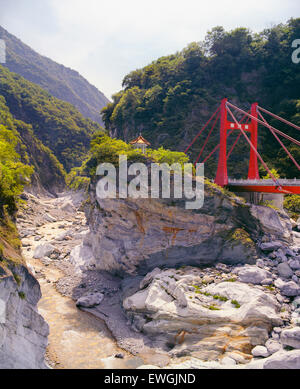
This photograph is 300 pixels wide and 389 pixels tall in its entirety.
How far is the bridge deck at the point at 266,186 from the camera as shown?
19.2 m

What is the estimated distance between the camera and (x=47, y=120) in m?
77.5

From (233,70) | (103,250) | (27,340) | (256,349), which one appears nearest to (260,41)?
(233,70)

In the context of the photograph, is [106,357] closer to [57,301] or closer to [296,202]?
[57,301]

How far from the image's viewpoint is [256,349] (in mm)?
12352

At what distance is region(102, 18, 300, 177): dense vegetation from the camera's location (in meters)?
41.7

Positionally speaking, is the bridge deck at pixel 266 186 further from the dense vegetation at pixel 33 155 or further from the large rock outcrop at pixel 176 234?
the dense vegetation at pixel 33 155

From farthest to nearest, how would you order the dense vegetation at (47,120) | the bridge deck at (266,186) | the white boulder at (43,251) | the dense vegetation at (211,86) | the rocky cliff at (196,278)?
the dense vegetation at (47,120)
the dense vegetation at (211,86)
the white boulder at (43,251)
the bridge deck at (266,186)
the rocky cliff at (196,278)

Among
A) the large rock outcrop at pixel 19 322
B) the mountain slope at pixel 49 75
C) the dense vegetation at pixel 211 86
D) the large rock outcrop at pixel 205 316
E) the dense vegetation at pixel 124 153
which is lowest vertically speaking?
the large rock outcrop at pixel 205 316
